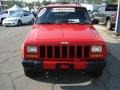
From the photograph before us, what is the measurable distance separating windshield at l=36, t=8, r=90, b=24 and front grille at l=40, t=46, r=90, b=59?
179cm

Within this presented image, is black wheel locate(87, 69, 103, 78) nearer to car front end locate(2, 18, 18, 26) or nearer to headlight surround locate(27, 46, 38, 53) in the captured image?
headlight surround locate(27, 46, 38, 53)

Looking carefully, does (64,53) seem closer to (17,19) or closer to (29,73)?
(29,73)

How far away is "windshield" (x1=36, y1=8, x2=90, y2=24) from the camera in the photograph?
8609 millimetres

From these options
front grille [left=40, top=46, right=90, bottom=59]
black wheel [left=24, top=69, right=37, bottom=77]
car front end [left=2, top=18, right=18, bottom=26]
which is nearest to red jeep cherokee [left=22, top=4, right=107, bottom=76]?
front grille [left=40, top=46, right=90, bottom=59]

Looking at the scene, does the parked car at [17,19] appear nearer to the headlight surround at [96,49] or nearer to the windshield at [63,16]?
the windshield at [63,16]

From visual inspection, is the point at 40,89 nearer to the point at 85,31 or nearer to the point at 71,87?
the point at 71,87

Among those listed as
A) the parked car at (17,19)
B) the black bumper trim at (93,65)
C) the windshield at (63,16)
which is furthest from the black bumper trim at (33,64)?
the parked car at (17,19)

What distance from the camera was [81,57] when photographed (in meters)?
6.91

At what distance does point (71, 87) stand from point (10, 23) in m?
Answer: 23.0

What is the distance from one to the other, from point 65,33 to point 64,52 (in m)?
0.68

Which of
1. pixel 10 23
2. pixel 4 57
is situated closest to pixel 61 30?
pixel 4 57

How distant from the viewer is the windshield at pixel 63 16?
28.2 feet

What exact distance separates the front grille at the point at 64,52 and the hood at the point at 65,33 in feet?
0.50

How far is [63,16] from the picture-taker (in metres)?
8.73
